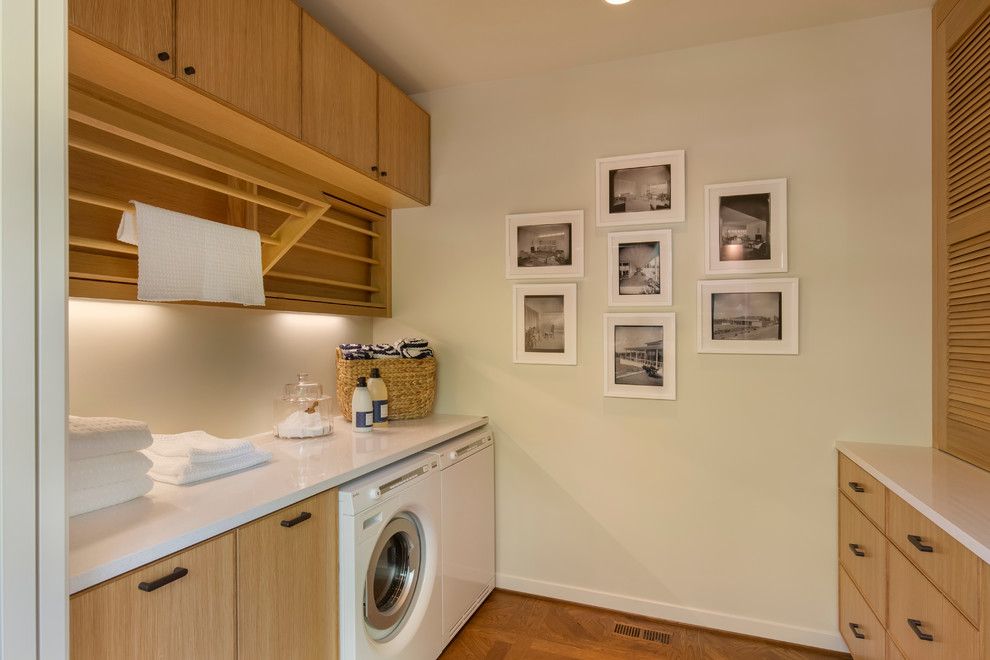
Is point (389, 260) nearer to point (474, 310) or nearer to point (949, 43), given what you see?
point (474, 310)

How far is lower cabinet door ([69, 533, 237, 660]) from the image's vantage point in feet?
3.10

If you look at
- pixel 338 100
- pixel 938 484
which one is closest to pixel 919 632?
pixel 938 484

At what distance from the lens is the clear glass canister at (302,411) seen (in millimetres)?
2037

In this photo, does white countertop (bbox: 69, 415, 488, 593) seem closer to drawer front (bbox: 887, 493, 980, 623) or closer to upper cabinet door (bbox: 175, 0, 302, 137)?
upper cabinet door (bbox: 175, 0, 302, 137)

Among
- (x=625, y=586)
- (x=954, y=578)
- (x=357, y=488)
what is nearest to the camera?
(x=954, y=578)

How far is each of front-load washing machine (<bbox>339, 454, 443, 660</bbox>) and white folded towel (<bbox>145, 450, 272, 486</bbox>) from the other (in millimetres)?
328

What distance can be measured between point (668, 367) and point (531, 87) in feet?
4.96

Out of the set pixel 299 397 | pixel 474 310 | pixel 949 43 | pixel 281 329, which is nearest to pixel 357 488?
pixel 299 397

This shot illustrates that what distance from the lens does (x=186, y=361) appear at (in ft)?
6.15

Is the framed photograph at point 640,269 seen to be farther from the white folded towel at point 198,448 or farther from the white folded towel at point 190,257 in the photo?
the white folded towel at point 198,448

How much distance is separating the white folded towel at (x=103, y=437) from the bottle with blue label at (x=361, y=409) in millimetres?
903

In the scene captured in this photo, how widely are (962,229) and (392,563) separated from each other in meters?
2.32

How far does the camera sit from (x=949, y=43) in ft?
6.15

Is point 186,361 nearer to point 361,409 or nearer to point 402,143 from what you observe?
point 361,409
